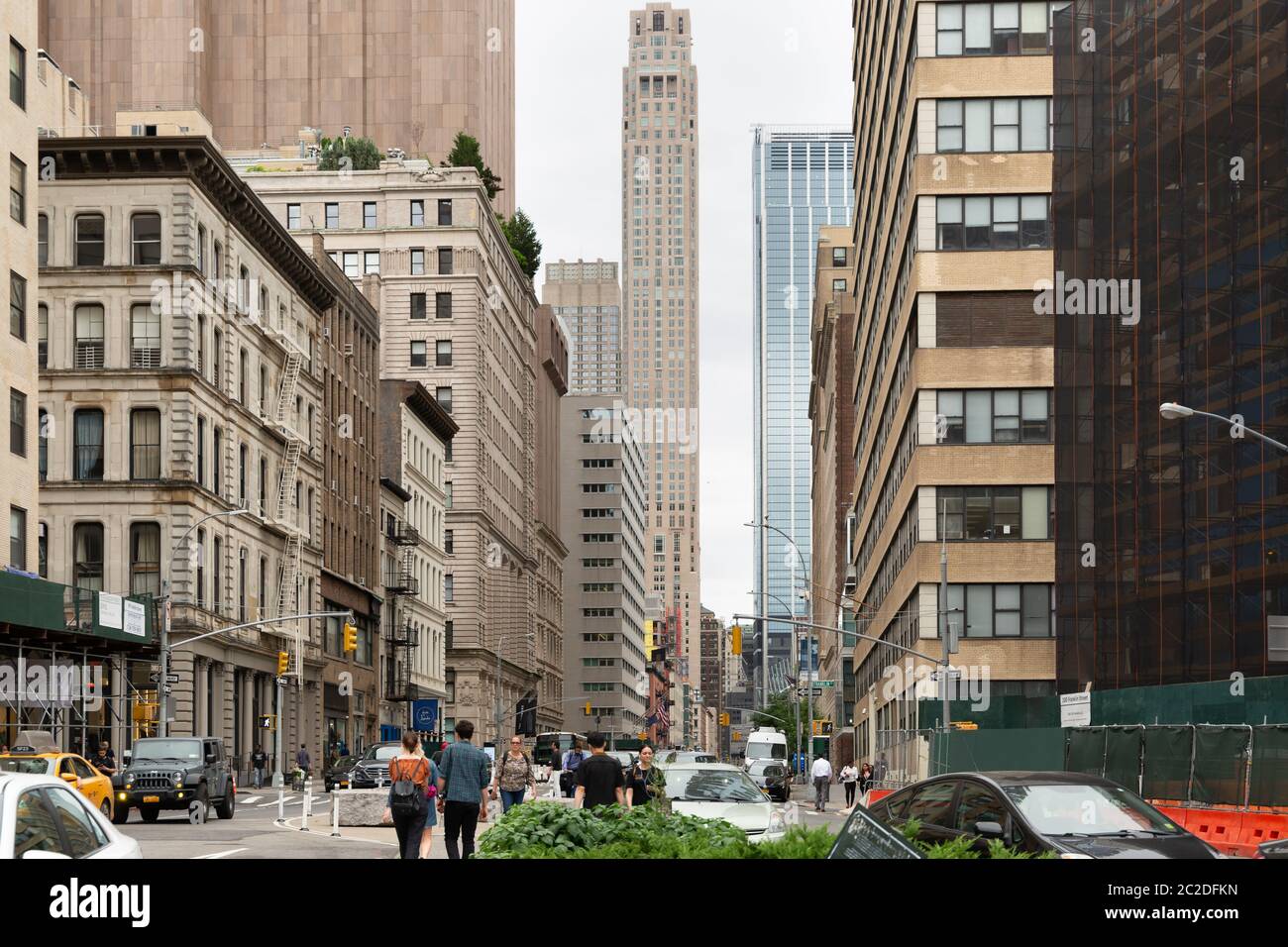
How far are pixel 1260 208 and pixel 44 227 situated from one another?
44064 millimetres

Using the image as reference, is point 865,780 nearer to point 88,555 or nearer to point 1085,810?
point 88,555

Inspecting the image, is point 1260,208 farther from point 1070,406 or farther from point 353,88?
point 353,88

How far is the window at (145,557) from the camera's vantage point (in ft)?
205

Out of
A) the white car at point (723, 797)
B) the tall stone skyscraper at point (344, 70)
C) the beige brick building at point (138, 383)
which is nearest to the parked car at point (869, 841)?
the white car at point (723, 797)

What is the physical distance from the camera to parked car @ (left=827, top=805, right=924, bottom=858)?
7246mm

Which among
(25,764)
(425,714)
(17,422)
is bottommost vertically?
(425,714)

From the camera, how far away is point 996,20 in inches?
2571

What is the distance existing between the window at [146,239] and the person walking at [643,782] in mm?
43739

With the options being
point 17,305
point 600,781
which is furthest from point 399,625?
point 600,781

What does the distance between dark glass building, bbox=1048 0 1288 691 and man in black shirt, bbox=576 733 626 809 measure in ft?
67.1

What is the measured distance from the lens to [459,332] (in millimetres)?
122125

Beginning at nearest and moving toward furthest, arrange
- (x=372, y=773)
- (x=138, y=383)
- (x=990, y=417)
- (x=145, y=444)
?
(x=372, y=773) → (x=138, y=383) → (x=145, y=444) → (x=990, y=417)

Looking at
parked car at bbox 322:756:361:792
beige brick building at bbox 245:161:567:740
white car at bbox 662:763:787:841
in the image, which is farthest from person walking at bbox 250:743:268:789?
beige brick building at bbox 245:161:567:740

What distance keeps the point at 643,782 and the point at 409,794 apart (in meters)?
5.16
